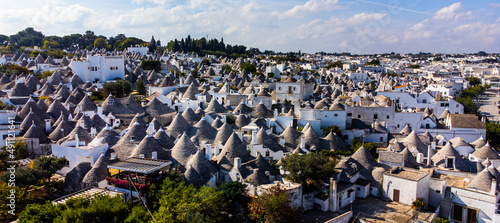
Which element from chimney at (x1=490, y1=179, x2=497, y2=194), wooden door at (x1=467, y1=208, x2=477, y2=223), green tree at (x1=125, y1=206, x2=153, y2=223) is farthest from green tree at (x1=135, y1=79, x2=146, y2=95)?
chimney at (x1=490, y1=179, x2=497, y2=194)

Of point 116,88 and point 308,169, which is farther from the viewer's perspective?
point 116,88

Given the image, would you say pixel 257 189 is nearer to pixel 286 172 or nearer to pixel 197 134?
pixel 286 172

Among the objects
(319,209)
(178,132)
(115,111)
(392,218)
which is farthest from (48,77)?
(392,218)

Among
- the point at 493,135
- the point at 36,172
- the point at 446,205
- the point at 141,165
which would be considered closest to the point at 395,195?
the point at 446,205

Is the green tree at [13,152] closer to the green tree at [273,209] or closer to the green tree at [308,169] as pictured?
the green tree at [273,209]

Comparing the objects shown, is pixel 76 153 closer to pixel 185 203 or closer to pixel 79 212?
pixel 79 212

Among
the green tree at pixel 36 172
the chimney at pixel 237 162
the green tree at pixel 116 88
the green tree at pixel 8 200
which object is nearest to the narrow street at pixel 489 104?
the chimney at pixel 237 162

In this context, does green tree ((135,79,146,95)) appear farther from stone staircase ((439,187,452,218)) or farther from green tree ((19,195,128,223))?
stone staircase ((439,187,452,218))
